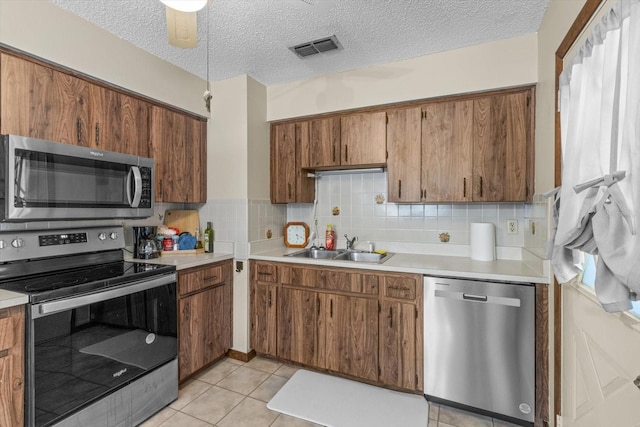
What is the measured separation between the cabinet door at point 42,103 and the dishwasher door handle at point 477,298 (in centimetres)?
252

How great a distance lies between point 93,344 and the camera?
5.32ft

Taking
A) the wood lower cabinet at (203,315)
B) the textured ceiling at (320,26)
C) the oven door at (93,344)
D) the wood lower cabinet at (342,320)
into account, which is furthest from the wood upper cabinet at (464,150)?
the oven door at (93,344)

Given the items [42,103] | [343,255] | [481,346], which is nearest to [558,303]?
[481,346]

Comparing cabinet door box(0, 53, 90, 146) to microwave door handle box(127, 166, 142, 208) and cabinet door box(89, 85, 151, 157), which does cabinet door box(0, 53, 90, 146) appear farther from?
microwave door handle box(127, 166, 142, 208)

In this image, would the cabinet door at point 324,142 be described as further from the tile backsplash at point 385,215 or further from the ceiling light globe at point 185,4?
the ceiling light globe at point 185,4

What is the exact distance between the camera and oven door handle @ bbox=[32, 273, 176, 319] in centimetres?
142

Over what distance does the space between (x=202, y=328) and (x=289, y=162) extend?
1.63 m

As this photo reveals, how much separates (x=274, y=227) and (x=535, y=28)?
2.57 meters

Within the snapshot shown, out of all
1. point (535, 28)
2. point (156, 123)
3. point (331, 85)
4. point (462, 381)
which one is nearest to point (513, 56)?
point (535, 28)

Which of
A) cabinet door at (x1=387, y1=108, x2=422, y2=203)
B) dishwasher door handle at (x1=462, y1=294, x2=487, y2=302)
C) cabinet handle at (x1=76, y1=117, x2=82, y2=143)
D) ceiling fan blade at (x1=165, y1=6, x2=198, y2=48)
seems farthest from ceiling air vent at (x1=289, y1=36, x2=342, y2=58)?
dishwasher door handle at (x1=462, y1=294, x2=487, y2=302)

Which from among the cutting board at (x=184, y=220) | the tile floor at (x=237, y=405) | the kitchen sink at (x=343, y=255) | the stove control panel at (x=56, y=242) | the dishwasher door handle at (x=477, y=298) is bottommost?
the tile floor at (x=237, y=405)

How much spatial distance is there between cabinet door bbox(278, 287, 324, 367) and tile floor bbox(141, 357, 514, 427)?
164 millimetres

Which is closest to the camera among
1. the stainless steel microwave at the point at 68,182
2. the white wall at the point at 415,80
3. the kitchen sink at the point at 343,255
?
the stainless steel microwave at the point at 68,182

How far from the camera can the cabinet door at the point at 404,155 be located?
2463mm
